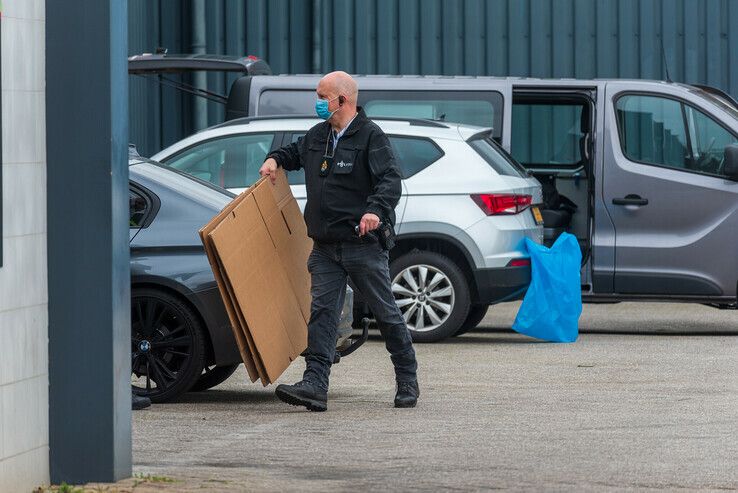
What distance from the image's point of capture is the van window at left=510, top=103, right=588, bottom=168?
1609cm

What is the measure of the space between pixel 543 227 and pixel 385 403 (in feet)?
15.3

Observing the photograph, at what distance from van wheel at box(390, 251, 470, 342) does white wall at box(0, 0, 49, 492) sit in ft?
21.2

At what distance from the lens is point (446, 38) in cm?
1927

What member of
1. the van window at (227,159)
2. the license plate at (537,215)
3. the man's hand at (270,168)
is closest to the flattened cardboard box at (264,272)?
the man's hand at (270,168)

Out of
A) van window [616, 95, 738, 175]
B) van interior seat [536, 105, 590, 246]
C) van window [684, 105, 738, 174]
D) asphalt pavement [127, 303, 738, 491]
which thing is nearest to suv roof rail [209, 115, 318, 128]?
asphalt pavement [127, 303, 738, 491]

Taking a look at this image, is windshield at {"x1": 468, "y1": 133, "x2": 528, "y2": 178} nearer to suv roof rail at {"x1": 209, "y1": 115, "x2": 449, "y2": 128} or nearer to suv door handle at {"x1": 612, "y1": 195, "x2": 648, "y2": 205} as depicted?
suv roof rail at {"x1": 209, "y1": 115, "x2": 449, "y2": 128}

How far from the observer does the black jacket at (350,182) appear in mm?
8547

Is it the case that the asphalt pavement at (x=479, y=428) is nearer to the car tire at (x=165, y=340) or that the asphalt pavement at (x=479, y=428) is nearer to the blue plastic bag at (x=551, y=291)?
the car tire at (x=165, y=340)

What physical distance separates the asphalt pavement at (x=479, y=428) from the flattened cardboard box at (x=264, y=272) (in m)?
0.35

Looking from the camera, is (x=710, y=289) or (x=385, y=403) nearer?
(x=385, y=403)

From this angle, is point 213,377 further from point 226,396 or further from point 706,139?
point 706,139

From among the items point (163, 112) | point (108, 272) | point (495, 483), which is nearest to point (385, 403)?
point (495, 483)

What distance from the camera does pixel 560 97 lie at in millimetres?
13414

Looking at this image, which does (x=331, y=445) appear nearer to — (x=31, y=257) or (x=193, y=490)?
(x=193, y=490)
